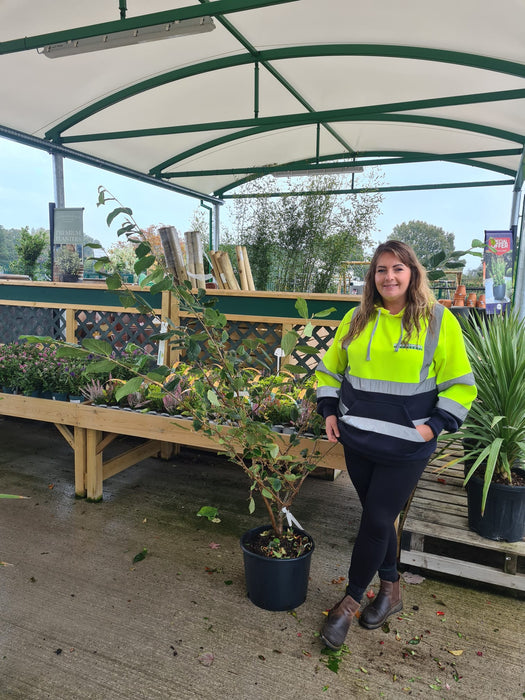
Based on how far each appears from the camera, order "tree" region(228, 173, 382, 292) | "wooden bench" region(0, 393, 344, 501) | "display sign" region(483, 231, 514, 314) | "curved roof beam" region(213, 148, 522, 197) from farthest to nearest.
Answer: "curved roof beam" region(213, 148, 522, 197) < "tree" region(228, 173, 382, 292) < "display sign" region(483, 231, 514, 314) < "wooden bench" region(0, 393, 344, 501)

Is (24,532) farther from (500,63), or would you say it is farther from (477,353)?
(500,63)

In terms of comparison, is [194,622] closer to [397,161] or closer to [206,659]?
[206,659]

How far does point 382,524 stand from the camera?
1.83 meters

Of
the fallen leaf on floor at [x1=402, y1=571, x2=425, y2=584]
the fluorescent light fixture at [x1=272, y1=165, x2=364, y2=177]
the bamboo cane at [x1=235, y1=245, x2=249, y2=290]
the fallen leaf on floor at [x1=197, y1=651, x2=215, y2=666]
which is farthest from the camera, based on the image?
the fluorescent light fixture at [x1=272, y1=165, x2=364, y2=177]

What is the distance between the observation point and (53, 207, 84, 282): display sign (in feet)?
15.1

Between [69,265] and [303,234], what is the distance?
3936 mm

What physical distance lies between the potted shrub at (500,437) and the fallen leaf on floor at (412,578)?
0.37 m

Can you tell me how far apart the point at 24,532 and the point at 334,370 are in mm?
1968

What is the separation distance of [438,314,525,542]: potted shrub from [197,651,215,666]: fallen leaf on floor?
123cm

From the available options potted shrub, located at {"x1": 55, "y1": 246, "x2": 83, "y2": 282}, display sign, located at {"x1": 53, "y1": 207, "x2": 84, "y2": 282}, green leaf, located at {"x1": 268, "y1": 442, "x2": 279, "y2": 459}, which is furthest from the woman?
display sign, located at {"x1": 53, "y1": 207, "x2": 84, "y2": 282}

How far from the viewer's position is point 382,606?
2.03m

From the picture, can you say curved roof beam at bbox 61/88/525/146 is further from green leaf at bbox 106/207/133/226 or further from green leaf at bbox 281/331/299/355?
green leaf at bbox 281/331/299/355

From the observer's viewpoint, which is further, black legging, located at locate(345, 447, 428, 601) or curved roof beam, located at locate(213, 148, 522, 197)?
curved roof beam, located at locate(213, 148, 522, 197)

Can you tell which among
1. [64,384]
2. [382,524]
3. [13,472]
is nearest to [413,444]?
[382,524]
